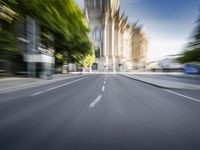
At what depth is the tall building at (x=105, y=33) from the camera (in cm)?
8069

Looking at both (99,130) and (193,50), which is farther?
(193,50)

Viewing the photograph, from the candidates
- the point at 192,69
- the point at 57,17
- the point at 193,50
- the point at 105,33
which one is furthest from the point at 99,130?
the point at 105,33

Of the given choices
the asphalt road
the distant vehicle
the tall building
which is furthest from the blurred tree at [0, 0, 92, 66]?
the tall building

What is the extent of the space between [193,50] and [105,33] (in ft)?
181

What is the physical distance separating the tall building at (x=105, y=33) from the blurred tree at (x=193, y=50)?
4975cm

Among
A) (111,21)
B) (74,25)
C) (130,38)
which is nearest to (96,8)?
(111,21)

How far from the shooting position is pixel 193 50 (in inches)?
1196

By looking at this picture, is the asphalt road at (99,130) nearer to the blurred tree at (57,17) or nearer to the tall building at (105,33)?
the blurred tree at (57,17)

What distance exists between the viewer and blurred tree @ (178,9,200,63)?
92.9 feet

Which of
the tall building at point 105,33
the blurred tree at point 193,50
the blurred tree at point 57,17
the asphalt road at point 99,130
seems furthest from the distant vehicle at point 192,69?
the asphalt road at point 99,130

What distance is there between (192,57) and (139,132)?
32.4m

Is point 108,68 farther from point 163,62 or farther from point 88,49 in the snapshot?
point 88,49

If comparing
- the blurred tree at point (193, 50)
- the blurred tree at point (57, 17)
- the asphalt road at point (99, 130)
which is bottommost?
the asphalt road at point (99, 130)

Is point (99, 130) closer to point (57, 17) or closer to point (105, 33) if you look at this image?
point (57, 17)
